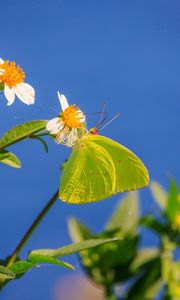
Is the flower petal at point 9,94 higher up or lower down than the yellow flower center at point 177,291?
higher up

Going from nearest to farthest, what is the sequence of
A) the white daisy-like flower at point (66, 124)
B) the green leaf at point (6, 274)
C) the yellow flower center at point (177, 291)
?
the green leaf at point (6, 274) < the white daisy-like flower at point (66, 124) < the yellow flower center at point (177, 291)

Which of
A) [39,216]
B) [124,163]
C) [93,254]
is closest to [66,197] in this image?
[39,216]

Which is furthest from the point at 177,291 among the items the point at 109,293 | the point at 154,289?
the point at 109,293

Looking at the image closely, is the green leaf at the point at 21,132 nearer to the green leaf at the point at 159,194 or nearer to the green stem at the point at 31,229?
the green stem at the point at 31,229

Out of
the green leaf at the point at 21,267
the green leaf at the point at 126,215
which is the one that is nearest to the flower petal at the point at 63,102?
the green leaf at the point at 21,267

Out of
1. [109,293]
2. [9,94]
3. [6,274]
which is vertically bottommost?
[6,274]

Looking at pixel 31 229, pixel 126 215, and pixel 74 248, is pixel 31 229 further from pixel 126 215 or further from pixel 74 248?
pixel 126 215
